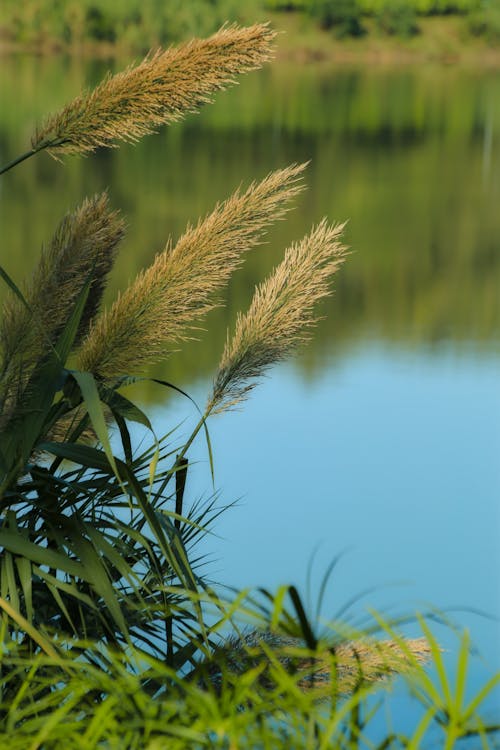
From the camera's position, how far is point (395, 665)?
5.20ft

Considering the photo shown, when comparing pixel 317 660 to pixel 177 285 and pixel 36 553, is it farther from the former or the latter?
pixel 177 285

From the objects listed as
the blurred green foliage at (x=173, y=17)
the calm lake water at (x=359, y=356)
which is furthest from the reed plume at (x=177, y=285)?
the blurred green foliage at (x=173, y=17)

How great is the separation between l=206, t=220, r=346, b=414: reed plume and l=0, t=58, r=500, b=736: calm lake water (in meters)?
0.34

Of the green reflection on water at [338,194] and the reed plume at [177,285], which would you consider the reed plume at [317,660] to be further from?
the green reflection on water at [338,194]

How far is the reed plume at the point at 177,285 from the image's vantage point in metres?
1.70

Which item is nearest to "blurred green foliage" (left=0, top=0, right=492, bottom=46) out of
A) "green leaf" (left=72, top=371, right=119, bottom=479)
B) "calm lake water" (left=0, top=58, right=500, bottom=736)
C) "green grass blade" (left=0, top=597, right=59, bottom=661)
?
"calm lake water" (left=0, top=58, right=500, bottom=736)

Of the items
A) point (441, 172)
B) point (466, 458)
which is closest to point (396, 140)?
point (441, 172)

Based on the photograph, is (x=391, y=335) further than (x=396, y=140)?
No

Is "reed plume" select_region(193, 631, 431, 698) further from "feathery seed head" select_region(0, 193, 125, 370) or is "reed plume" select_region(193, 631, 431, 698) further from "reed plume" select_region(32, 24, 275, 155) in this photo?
"reed plume" select_region(32, 24, 275, 155)

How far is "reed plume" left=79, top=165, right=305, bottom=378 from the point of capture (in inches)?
66.9

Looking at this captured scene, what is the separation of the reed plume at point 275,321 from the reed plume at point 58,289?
0.72ft

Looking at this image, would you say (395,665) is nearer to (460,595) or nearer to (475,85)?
(460,595)

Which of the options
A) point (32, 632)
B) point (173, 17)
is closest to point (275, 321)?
point (32, 632)

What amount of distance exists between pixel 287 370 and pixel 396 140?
10.0 meters
